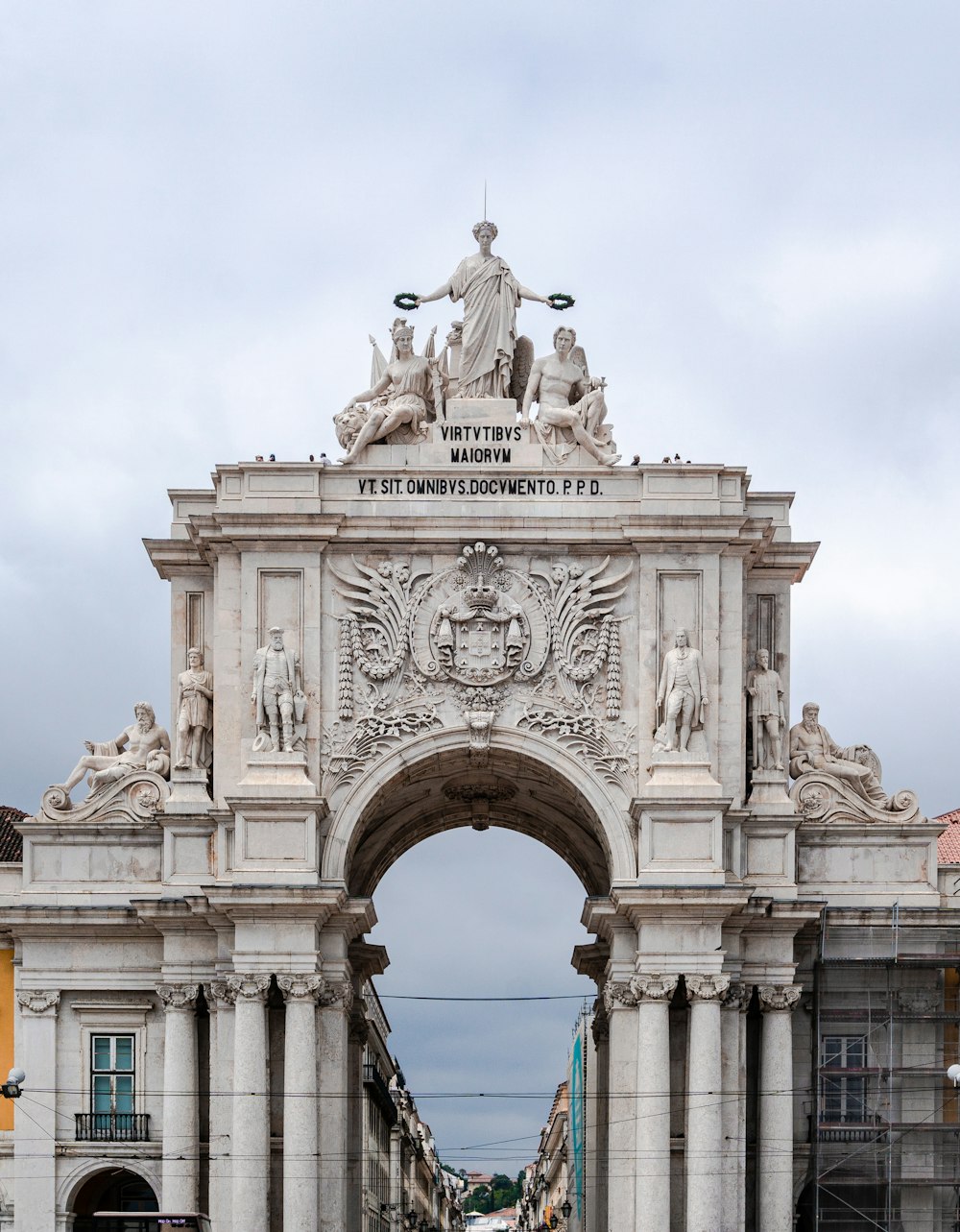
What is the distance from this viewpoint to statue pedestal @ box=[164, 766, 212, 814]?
166ft

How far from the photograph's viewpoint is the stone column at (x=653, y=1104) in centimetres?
4800

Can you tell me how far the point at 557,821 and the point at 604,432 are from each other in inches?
346

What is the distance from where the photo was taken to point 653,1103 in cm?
4822

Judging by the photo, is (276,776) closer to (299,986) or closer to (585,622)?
(299,986)

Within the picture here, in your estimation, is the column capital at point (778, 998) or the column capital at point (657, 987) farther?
the column capital at point (778, 998)

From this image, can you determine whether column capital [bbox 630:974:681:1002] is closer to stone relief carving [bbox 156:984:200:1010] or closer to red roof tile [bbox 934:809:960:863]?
stone relief carving [bbox 156:984:200:1010]

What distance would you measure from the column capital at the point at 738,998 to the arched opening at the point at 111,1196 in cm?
1194

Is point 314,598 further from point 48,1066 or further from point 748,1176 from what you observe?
point 748,1176

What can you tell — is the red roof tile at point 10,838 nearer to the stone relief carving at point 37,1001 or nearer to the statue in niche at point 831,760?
the stone relief carving at point 37,1001

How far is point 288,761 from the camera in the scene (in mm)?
49625

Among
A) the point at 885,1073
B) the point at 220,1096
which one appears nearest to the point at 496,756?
the point at 220,1096

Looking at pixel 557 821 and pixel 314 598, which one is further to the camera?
pixel 557 821

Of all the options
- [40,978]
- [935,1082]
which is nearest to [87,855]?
[40,978]

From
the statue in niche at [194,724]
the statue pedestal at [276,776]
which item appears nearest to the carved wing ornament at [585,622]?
the statue pedestal at [276,776]
